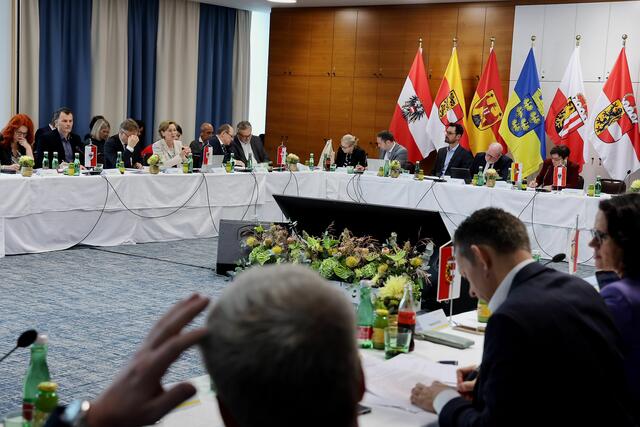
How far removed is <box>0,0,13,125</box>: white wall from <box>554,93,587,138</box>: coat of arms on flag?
6926 mm

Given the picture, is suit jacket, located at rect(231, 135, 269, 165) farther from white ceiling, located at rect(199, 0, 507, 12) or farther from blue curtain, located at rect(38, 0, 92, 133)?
white ceiling, located at rect(199, 0, 507, 12)

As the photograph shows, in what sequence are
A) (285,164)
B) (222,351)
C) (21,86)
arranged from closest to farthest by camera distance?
(222,351) < (285,164) < (21,86)

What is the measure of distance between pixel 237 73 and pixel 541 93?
5072 millimetres

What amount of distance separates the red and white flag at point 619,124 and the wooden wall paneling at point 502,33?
1492mm

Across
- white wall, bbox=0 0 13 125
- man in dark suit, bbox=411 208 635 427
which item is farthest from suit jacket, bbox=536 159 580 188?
man in dark suit, bbox=411 208 635 427

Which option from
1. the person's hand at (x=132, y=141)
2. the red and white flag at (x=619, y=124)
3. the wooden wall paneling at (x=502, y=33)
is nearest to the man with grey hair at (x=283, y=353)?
the person's hand at (x=132, y=141)

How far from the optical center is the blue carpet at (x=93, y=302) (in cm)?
404

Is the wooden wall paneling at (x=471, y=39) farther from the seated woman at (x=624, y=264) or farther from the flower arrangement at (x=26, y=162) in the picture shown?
the seated woman at (x=624, y=264)

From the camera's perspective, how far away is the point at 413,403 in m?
2.09

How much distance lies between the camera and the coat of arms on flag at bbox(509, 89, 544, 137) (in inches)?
413

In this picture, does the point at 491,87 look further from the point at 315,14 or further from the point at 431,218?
the point at 431,218

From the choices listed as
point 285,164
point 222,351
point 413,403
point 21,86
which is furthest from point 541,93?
point 222,351

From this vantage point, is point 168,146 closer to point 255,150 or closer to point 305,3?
point 255,150

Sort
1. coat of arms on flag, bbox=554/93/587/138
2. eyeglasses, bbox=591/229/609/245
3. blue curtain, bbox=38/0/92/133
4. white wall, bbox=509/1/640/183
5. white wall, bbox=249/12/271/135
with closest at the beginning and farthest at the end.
→ eyeglasses, bbox=591/229/609/245 → white wall, bbox=509/1/640/183 → coat of arms on flag, bbox=554/93/587/138 → blue curtain, bbox=38/0/92/133 → white wall, bbox=249/12/271/135
